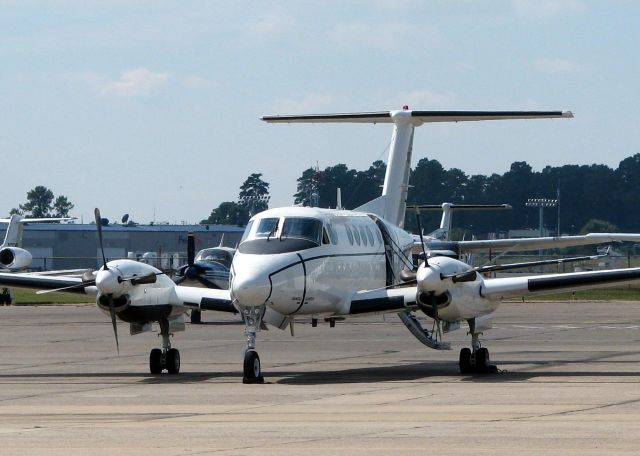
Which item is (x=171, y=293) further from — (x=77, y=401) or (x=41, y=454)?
(x=41, y=454)

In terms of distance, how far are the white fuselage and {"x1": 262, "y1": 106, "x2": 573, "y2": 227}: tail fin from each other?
4902 mm

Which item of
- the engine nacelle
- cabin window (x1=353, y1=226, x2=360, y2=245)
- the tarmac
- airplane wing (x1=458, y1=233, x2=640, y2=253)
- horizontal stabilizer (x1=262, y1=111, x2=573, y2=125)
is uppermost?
horizontal stabilizer (x1=262, y1=111, x2=573, y2=125)

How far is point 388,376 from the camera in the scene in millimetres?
21375

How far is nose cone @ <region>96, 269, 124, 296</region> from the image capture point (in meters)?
21.7

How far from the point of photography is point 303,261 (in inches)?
831

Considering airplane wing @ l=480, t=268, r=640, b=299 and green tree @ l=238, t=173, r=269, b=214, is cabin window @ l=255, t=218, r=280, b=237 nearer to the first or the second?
airplane wing @ l=480, t=268, r=640, b=299

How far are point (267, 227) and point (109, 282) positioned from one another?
2.82 m

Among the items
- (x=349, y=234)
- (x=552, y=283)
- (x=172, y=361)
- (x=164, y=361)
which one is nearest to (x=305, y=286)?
(x=349, y=234)

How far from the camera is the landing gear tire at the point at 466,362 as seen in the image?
21.5 m

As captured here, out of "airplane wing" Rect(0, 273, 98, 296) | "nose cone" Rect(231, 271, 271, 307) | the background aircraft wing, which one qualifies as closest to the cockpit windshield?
"nose cone" Rect(231, 271, 271, 307)

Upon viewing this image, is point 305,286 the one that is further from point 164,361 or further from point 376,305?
point 164,361

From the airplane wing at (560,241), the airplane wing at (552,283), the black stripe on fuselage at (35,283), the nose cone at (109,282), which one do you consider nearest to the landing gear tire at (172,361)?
the nose cone at (109,282)

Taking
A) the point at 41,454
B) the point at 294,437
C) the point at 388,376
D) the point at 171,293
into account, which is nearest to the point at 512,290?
the point at 388,376

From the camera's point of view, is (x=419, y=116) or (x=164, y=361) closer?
(x=164, y=361)
